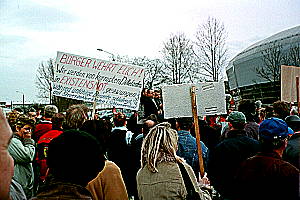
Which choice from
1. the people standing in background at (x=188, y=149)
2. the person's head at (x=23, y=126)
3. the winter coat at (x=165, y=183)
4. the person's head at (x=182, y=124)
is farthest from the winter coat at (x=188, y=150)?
the person's head at (x=23, y=126)

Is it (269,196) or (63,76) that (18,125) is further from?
(269,196)

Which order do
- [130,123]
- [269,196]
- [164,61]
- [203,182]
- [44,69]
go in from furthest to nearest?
[44,69] → [164,61] → [130,123] → [203,182] → [269,196]

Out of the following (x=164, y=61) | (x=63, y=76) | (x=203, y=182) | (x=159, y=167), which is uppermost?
(x=164, y=61)

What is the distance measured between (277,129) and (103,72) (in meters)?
4.48

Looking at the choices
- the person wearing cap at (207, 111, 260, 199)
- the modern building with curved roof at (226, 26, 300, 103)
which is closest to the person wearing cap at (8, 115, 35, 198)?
the person wearing cap at (207, 111, 260, 199)

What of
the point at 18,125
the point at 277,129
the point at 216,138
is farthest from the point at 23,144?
the point at 216,138

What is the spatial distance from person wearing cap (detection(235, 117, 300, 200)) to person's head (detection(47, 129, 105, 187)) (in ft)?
4.52

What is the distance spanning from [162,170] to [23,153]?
208 cm

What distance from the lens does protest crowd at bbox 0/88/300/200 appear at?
2572 mm

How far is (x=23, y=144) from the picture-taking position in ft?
16.8

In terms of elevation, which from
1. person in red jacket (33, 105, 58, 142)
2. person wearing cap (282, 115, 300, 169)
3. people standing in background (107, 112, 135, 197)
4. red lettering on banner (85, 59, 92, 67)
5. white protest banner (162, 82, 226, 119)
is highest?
red lettering on banner (85, 59, 92, 67)

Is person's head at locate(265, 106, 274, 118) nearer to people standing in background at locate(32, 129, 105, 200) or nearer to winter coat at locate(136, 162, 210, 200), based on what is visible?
winter coat at locate(136, 162, 210, 200)

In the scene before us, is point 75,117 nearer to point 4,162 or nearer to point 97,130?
point 97,130

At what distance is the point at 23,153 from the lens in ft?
16.0
